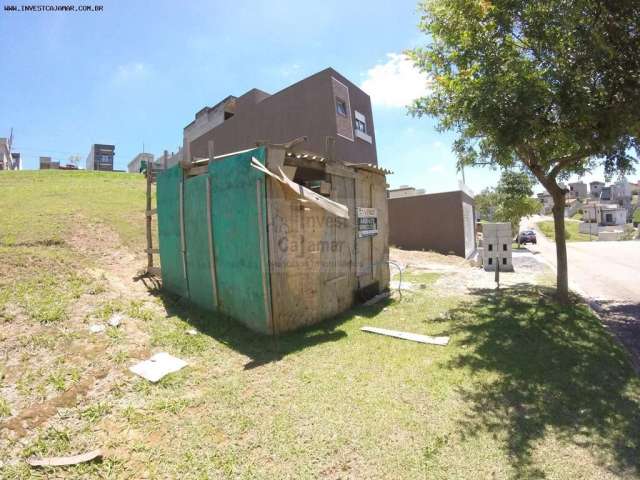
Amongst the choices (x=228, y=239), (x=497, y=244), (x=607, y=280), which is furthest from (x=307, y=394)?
(x=607, y=280)

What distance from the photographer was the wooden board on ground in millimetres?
5677

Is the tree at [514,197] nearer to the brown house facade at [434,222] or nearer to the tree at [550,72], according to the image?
the brown house facade at [434,222]

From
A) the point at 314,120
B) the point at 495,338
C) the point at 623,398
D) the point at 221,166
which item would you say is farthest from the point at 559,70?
the point at 314,120

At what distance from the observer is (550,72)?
19.2 feet

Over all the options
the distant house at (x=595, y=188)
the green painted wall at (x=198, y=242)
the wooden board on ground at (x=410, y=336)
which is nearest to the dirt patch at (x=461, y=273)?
the wooden board on ground at (x=410, y=336)

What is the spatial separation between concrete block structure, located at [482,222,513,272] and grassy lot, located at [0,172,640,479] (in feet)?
18.2

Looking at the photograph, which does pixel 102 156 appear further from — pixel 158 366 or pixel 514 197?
pixel 158 366

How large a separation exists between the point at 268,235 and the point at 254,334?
1.78 meters

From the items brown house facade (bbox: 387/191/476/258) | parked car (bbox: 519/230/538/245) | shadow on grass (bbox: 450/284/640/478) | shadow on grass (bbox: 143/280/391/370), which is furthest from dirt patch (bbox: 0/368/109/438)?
parked car (bbox: 519/230/538/245)

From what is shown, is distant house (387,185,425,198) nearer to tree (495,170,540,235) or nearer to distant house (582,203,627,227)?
tree (495,170,540,235)

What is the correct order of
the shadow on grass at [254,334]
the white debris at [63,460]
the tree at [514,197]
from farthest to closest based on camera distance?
1. the tree at [514,197]
2. the shadow on grass at [254,334]
3. the white debris at [63,460]

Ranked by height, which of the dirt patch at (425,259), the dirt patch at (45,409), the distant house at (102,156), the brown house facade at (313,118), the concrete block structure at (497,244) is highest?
the distant house at (102,156)

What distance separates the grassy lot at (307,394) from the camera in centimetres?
295

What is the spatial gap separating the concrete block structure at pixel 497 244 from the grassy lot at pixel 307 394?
5.54 meters
